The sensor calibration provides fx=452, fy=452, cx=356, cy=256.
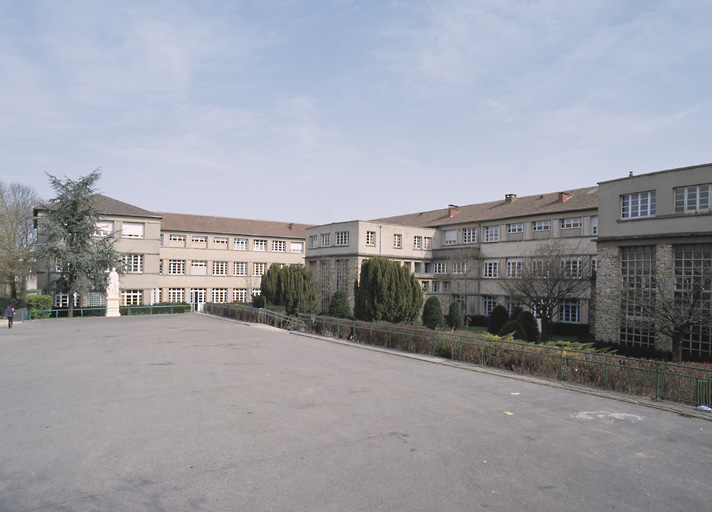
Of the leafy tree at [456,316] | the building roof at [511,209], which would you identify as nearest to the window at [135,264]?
the building roof at [511,209]

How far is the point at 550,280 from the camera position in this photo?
27.3m

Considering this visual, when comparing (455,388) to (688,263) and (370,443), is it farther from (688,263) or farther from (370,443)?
→ (688,263)

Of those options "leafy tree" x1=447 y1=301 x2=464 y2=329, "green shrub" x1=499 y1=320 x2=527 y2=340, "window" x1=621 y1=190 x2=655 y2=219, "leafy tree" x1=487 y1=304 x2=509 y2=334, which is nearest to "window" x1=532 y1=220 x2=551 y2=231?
"leafy tree" x1=487 y1=304 x2=509 y2=334

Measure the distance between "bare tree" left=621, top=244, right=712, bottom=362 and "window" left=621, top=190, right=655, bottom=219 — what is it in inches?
94.7

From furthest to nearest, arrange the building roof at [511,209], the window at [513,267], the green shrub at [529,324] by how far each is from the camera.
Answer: the window at [513,267], the building roof at [511,209], the green shrub at [529,324]

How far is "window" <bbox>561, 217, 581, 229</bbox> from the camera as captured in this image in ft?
106

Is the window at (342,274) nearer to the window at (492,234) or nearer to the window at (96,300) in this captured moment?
the window at (492,234)

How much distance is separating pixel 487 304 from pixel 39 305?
3493 cm

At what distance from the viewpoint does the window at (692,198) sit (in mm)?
20703

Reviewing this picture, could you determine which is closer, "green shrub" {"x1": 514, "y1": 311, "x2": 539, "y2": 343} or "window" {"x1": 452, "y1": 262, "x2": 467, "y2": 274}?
"green shrub" {"x1": 514, "y1": 311, "x2": 539, "y2": 343}

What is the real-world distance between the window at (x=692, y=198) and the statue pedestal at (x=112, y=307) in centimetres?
3762

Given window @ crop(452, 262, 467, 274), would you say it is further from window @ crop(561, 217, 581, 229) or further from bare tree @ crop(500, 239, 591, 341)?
window @ crop(561, 217, 581, 229)

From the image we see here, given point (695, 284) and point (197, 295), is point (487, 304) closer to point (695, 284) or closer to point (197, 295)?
point (695, 284)

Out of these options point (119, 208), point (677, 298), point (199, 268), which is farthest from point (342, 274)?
point (677, 298)
